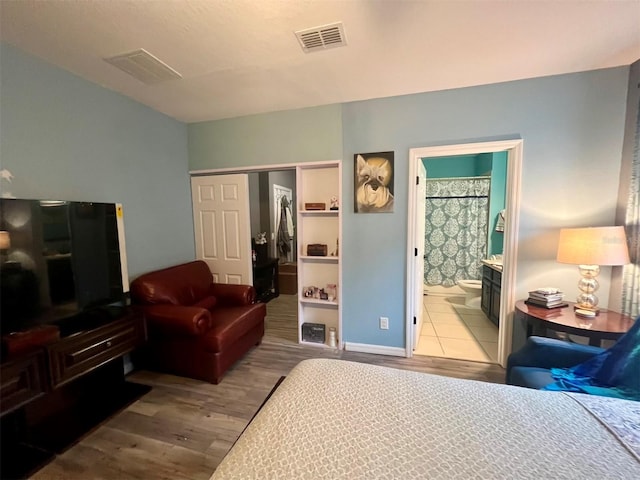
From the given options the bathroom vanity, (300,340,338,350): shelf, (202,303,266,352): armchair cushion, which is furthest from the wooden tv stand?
the bathroom vanity

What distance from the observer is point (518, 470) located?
0.75 metres

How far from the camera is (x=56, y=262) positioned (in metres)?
1.70

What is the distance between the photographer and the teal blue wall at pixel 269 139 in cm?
271

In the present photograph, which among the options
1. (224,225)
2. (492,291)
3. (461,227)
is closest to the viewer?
(224,225)

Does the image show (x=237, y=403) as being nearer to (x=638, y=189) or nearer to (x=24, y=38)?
(x=24, y=38)

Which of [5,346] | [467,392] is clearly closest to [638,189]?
[467,392]

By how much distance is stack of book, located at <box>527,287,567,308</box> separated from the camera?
207 centimetres

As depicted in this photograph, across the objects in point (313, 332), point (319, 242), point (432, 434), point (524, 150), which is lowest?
point (313, 332)

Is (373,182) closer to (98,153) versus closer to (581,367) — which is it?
(581,367)

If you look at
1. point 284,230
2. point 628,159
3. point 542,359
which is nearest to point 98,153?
point 284,230

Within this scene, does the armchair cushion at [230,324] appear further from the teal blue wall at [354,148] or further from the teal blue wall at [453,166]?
the teal blue wall at [453,166]

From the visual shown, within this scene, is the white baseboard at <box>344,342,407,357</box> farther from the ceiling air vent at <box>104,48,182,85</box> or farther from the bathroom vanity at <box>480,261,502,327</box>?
the ceiling air vent at <box>104,48,182,85</box>

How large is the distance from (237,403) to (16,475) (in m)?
1.18

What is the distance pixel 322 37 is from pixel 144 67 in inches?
55.5
